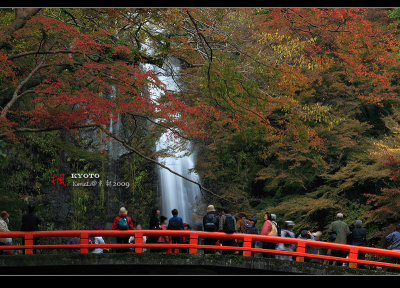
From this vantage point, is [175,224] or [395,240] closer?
[395,240]

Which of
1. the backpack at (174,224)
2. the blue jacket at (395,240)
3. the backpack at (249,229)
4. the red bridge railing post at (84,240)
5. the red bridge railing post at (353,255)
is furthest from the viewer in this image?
the backpack at (249,229)

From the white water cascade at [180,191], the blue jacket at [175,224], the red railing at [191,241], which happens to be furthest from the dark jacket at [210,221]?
the white water cascade at [180,191]

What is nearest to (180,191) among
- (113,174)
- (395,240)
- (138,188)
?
(138,188)

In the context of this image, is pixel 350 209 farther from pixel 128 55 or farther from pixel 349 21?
pixel 128 55

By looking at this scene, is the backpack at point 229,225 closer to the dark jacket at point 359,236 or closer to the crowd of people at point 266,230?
the crowd of people at point 266,230

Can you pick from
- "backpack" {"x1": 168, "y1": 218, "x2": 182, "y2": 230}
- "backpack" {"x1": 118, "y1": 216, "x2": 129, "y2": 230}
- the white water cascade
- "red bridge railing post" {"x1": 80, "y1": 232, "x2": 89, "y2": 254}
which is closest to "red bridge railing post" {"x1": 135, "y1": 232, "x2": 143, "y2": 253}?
"backpack" {"x1": 118, "y1": 216, "x2": 129, "y2": 230}

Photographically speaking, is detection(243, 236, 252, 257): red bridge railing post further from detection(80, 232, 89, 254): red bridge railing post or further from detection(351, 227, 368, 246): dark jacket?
detection(80, 232, 89, 254): red bridge railing post

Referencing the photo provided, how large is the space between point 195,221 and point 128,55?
39.0 feet

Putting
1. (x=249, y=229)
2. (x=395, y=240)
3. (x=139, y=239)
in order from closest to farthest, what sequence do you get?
(x=139, y=239) → (x=395, y=240) → (x=249, y=229)

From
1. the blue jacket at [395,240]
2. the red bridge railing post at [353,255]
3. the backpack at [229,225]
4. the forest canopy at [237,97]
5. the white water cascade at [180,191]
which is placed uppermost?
the forest canopy at [237,97]

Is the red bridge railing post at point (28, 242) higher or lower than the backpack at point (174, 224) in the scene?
lower

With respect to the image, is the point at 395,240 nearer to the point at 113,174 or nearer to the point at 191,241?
the point at 191,241
